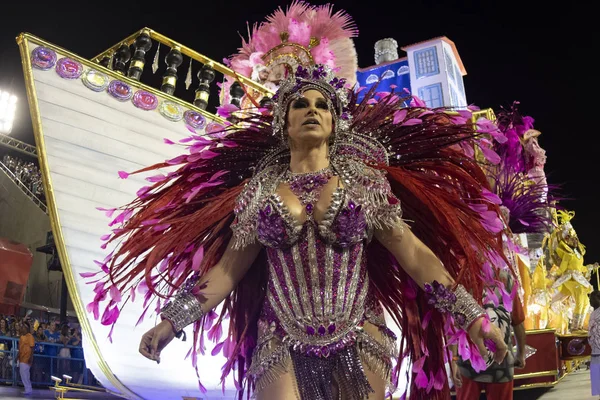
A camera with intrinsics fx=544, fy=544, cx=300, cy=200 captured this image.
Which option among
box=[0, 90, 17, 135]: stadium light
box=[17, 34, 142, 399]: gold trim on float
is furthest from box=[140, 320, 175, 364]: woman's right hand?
box=[0, 90, 17, 135]: stadium light

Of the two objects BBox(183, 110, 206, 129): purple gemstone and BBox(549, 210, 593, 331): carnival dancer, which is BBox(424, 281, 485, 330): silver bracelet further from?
BBox(549, 210, 593, 331): carnival dancer

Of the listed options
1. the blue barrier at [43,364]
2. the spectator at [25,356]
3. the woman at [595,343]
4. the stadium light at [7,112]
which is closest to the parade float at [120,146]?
the woman at [595,343]

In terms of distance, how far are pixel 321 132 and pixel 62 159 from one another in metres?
2.73

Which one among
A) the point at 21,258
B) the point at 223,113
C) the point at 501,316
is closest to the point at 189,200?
the point at 223,113

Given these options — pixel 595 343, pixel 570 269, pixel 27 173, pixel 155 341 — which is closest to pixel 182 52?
pixel 155 341

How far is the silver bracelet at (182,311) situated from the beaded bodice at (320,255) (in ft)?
0.86

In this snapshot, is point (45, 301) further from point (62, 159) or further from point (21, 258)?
point (62, 159)

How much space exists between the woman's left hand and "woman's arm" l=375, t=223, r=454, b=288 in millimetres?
211

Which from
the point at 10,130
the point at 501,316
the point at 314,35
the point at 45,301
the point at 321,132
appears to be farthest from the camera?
the point at 10,130

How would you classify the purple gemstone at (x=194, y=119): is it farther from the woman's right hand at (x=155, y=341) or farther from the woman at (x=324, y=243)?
the woman's right hand at (x=155, y=341)

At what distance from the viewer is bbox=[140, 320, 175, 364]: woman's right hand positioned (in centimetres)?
191

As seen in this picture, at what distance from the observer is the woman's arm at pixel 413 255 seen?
2.00m

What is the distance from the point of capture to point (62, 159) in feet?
13.5

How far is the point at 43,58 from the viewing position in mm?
4211
